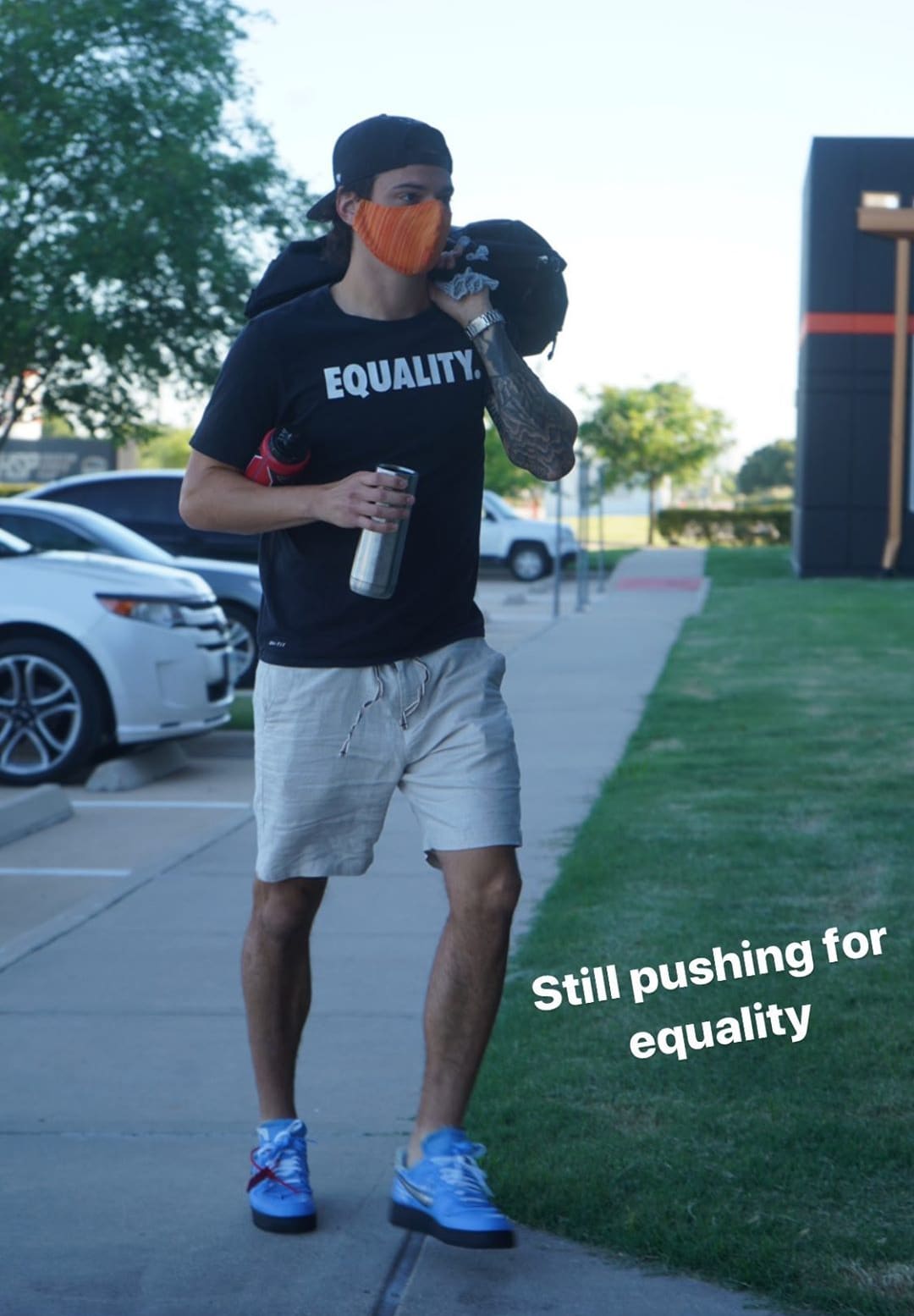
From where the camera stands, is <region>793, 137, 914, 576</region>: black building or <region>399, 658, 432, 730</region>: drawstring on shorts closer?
<region>399, 658, 432, 730</region>: drawstring on shorts

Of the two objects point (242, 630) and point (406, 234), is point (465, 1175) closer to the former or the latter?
point (406, 234)

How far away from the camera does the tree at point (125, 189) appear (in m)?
24.7

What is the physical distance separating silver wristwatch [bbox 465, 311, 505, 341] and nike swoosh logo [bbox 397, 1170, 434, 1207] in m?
1.62

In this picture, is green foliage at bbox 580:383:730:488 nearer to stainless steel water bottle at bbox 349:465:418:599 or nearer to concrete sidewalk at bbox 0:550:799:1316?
concrete sidewalk at bbox 0:550:799:1316

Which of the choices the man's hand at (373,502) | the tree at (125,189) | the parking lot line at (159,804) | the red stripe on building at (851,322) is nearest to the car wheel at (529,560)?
the red stripe on building at (851,322)

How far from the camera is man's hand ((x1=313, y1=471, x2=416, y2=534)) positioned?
3.38 m

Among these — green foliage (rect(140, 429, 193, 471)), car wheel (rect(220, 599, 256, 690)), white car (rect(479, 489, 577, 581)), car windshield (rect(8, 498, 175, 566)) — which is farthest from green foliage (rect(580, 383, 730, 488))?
car windshield (rect(8, 498, 175, 566))

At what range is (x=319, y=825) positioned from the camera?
145 inches

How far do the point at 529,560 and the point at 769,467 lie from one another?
3393 inches

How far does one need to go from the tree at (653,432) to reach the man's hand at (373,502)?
6576 cm

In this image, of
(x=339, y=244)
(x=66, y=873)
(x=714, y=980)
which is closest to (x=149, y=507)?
(x=66, y=873)

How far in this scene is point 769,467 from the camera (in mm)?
118188

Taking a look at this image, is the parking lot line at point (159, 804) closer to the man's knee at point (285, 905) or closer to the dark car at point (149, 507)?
the man's knee at point (285, 905)

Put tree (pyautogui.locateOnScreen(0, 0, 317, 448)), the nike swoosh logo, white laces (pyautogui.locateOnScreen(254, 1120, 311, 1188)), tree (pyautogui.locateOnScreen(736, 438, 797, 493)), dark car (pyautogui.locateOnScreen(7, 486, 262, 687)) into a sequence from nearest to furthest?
the nike swoosh logo, white laces (pyautogui.locateOnScreen(254, 1120, 311, 1188)), dark car (pyautogui.locateOnScreen(7, 486, 262, 687)), tree (pyautogui.locateOnScreen(0, 0, 317, 448)), tree (pyautogui.locateOnScreen(736, 438, 797, 493))
